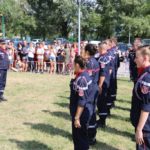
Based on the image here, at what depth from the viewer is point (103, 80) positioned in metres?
8.84

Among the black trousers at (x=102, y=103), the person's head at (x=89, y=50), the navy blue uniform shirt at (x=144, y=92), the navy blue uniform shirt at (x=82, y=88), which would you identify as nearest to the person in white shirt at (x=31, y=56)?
the black trousers at (x=102, y=103)

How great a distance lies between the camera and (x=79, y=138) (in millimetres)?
6832

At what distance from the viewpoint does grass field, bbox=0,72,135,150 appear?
8195 mm

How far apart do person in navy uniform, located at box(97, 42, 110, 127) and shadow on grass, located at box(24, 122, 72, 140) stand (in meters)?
0.96

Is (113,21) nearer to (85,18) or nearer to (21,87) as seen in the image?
(85,18)

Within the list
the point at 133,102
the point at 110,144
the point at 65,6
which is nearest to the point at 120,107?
the point at 110,144

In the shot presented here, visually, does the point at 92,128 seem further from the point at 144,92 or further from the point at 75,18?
the point at 75,18

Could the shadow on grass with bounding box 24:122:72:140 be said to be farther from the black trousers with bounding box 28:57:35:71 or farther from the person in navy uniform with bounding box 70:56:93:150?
the black trousers with bounding box 28:57:35:71

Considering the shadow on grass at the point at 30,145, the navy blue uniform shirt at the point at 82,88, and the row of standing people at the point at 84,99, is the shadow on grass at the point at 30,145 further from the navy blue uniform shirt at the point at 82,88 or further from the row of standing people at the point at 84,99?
the navy blue uniform shirt at the point at 82,88

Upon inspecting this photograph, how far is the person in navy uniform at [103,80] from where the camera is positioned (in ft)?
28.7

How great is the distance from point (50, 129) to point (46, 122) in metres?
0.71

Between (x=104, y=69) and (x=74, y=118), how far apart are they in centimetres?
236

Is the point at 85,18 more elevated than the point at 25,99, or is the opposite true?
the point at 85,18

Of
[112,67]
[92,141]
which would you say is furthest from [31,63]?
[92,141]
